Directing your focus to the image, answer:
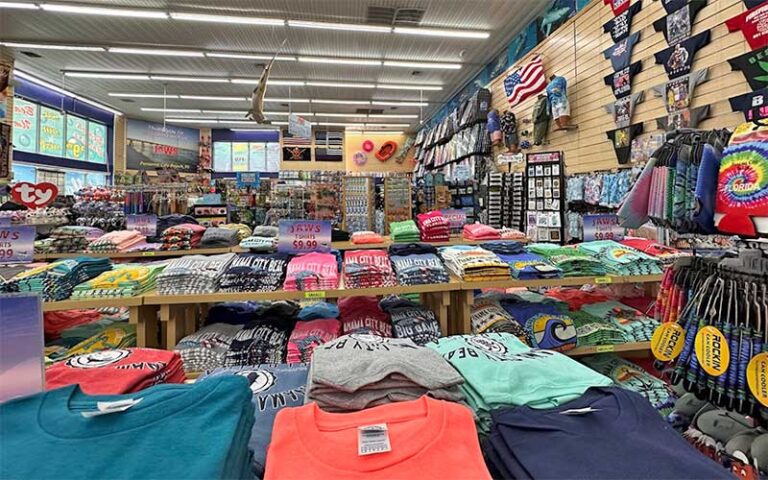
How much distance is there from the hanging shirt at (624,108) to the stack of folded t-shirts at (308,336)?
13.2 feet

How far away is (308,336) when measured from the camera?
6.43 feet

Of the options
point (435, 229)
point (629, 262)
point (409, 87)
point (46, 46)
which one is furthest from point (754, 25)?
point (46, 46)

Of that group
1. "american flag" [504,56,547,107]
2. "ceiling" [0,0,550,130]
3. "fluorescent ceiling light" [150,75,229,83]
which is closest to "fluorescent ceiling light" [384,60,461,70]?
"ceiling" [0,0,550,130]

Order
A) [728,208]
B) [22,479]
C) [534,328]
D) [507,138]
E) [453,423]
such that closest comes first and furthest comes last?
[22,479]
[453,423]
[728,208]
[534,328]
[507,138]

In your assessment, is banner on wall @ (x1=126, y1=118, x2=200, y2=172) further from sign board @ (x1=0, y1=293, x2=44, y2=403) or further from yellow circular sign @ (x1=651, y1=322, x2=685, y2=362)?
yellow circular sign @ (x1=651, y1=322, x2=685, y2=362)

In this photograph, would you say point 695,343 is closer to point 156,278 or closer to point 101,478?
point 101,478

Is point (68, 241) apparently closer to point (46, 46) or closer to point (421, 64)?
point (46, 46)

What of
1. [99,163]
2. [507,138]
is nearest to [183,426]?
[507,138]

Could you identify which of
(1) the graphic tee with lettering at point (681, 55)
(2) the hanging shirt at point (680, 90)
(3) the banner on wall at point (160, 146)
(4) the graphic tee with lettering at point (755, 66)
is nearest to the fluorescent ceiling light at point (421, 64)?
(1) the graphic tee with lettering at point (681, 55)

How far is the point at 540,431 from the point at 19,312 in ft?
3.79

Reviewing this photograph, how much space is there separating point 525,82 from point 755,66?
3.70 m

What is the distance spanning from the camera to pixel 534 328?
2082 mm

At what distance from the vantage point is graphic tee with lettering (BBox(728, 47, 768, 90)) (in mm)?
2846

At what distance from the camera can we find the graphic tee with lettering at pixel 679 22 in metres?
3.43
